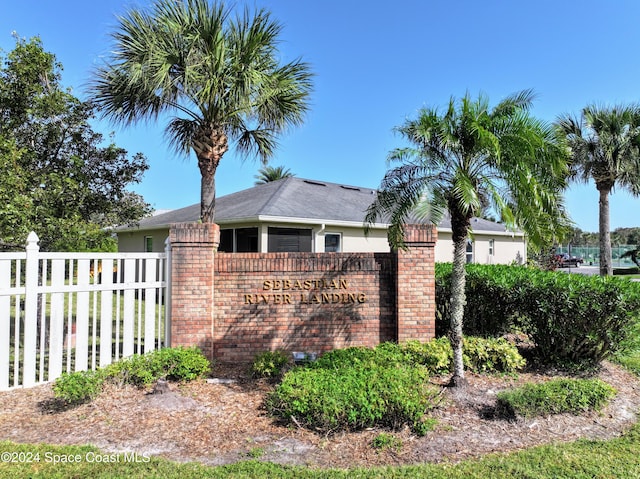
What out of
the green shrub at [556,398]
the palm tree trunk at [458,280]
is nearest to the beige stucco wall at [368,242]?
the palm tree trunk at [458,280]

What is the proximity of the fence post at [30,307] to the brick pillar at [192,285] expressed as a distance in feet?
5.90

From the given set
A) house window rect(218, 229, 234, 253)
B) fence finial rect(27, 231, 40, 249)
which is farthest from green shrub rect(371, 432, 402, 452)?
house window rect(218, 229, 234, 253)

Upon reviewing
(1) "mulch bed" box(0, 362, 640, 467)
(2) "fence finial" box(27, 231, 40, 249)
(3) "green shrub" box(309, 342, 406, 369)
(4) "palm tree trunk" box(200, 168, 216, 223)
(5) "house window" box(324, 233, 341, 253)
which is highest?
(4) "palm tree trunk" box(200, 168, 216, 223)

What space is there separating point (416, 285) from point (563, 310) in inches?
85.9

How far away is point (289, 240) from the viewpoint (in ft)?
42.0

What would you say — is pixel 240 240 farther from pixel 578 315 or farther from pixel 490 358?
pixel 578 315

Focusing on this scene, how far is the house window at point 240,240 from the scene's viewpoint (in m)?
12.8

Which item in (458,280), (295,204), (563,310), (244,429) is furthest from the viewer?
(295,204)

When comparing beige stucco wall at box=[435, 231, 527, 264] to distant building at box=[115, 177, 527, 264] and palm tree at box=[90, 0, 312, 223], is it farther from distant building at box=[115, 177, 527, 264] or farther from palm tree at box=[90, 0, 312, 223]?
palm tree at box=[90, 0, 312, 223]

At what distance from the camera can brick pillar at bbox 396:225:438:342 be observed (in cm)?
646

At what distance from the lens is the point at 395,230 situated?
6082 mm

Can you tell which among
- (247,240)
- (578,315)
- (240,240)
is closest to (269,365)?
(578,315)

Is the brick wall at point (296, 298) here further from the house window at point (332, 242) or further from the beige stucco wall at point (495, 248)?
the beige stucco wall at point (495, 248)

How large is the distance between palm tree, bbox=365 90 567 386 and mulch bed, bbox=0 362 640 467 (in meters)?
1.09
